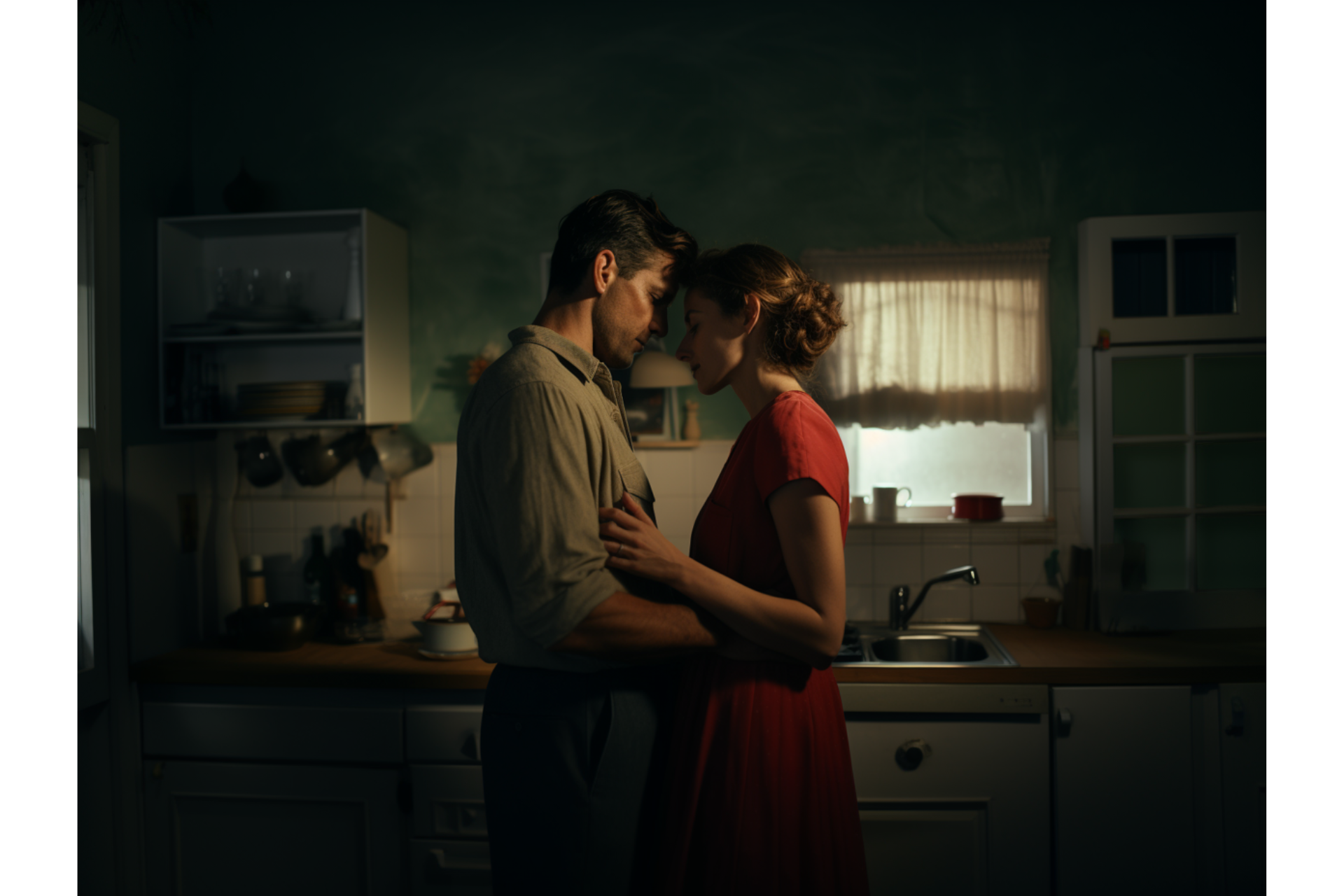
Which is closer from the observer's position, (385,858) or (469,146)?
(385,858)

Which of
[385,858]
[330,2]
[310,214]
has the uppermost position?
[330,2]

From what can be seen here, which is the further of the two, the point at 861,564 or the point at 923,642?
the point at 861,564

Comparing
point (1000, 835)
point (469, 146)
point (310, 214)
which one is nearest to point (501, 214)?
point (469, 146)

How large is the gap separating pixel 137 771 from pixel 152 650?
1.18 feet

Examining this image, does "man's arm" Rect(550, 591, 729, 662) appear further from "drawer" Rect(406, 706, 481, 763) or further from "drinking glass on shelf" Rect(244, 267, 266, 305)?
"drinking glass on shelf" Rect(244, 267, 266, 305)

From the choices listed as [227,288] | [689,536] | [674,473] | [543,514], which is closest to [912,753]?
[689,536]

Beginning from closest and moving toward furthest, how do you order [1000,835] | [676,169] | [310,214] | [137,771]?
[1000,835]
[137,771]
[310,214]
[676,169]

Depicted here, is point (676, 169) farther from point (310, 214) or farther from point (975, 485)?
point (975, 485)

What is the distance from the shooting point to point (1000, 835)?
2139mm

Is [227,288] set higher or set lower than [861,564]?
higher

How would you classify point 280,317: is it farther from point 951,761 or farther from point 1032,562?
point 1032,562

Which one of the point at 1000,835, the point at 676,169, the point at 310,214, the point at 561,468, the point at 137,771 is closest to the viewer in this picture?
the point at 561,468

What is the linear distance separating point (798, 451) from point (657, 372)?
143 cm

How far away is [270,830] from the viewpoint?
2.32 metres
